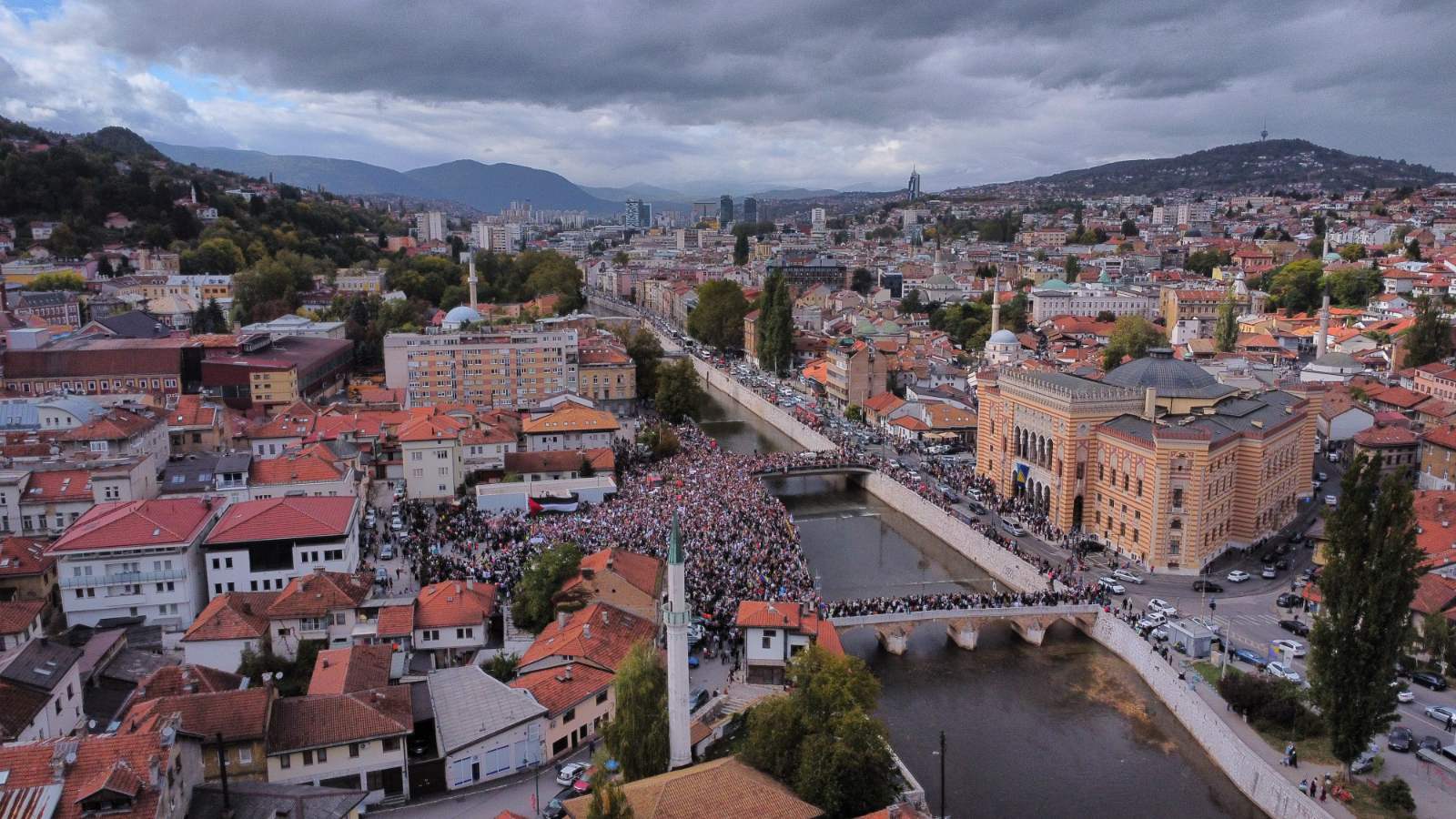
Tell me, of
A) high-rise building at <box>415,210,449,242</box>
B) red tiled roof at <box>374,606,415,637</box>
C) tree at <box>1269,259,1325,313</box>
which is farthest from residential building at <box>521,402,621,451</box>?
high-rise building at <box>415,210,449,242</box>

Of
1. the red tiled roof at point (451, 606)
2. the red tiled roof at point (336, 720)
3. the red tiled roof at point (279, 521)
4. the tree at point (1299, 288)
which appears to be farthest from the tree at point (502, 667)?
the tree at point (1299, 288)

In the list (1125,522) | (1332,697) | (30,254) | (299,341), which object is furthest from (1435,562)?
(30,254)

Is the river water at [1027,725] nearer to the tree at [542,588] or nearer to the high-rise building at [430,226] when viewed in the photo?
the tree at [542,588]

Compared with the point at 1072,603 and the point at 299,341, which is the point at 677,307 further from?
the point at 1072,603

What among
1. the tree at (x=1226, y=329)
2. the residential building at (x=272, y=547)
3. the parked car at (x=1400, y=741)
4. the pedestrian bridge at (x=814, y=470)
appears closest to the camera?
the parked car at (x=1400, y=741)

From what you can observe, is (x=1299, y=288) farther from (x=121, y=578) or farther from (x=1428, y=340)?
(x=121, y=578)

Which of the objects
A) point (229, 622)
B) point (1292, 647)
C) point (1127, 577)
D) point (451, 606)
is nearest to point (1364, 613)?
point (1292, 647)
